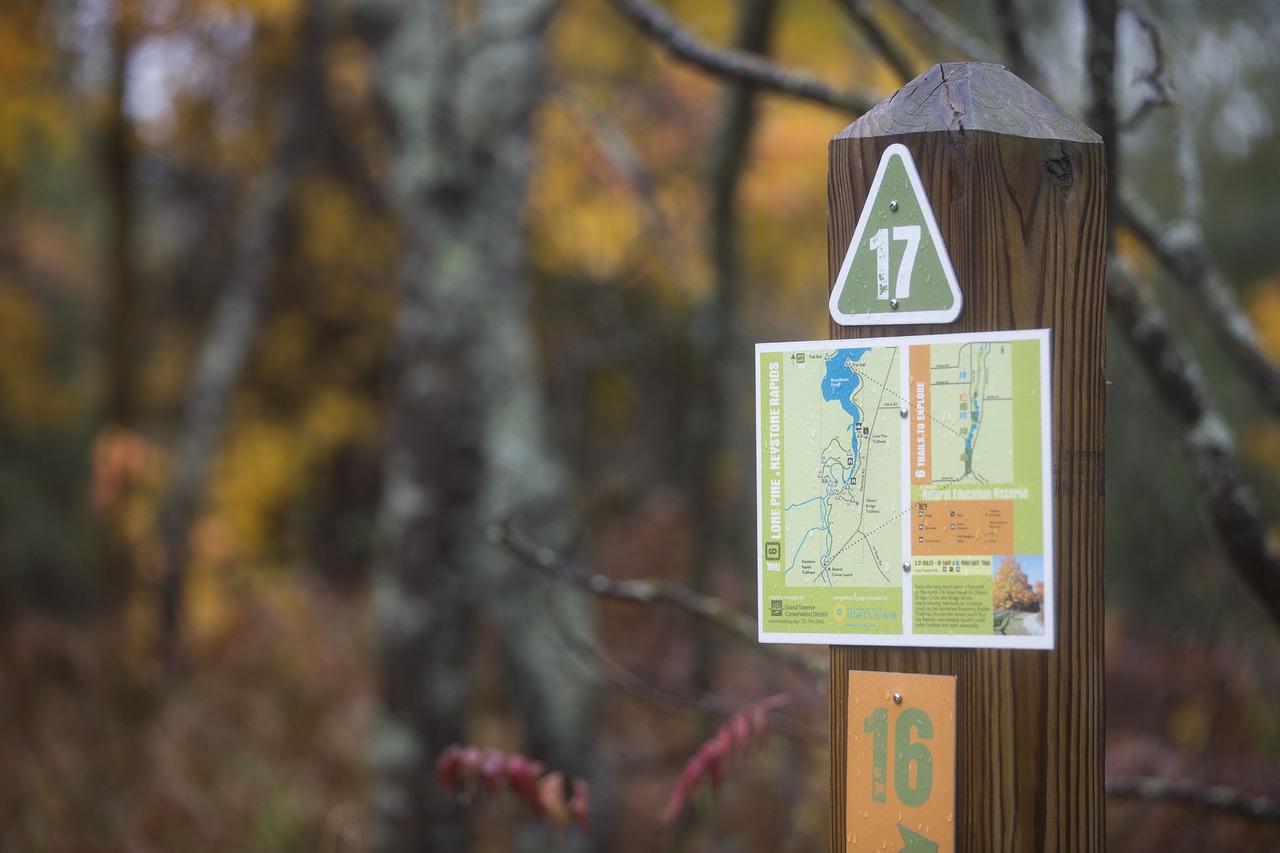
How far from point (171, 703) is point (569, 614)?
111 inches

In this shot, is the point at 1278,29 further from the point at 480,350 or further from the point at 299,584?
the point at 299,584

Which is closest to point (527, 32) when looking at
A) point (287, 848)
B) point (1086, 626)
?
point (1086, 626)

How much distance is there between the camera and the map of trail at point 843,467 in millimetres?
1292

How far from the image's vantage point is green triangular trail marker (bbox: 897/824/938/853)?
1241mm

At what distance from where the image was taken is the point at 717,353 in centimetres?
400

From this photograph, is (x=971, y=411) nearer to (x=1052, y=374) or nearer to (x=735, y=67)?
(x=1052, y=374)

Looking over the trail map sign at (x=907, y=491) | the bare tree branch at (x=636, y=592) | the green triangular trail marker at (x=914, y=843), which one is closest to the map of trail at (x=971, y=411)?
the trail map sign at (x=907, y=491)

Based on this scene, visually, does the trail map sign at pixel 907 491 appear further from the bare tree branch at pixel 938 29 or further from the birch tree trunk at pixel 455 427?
the birch tree trunk at pixel 455 427

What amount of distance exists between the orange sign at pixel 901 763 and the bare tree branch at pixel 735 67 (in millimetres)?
1279

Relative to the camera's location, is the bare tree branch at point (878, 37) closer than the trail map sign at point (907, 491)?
No

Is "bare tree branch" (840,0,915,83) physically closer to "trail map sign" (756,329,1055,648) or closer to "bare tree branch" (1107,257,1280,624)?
"bare tree branch" (1107,257,1280,624)

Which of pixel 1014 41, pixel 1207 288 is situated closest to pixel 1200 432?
pixel 1207 288

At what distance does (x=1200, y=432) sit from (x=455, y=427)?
235 centimetres

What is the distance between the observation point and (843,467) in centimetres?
132
